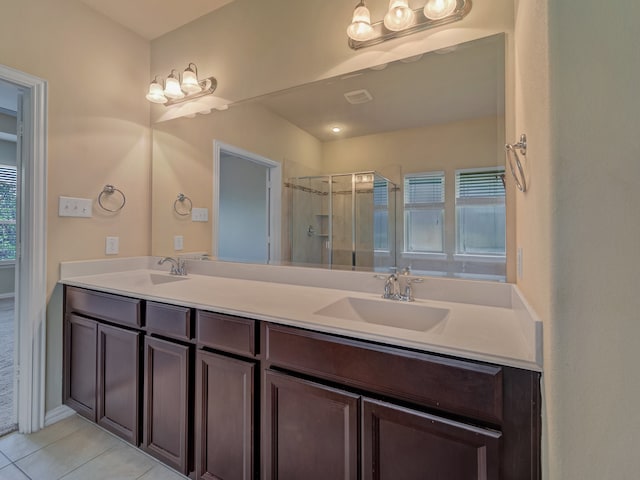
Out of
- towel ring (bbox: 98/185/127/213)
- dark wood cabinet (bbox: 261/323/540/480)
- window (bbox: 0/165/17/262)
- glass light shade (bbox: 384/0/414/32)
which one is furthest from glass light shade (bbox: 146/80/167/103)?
window (bbox: 0/165/17/262)

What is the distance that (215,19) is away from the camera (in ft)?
6.60

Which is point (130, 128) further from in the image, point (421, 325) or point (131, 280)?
point (421, 325)

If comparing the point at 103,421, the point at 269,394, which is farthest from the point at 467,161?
the point at 103,421

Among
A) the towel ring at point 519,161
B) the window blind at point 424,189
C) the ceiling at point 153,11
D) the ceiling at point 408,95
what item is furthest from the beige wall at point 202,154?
the towel ring at point 519,161

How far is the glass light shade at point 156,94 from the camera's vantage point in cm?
218

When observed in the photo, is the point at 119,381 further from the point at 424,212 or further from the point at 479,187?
the point at 479,187

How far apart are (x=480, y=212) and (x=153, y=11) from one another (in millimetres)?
2352

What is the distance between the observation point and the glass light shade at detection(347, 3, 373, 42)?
4.69 feet

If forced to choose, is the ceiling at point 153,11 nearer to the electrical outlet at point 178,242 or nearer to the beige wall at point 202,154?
the beige wall at point 202,154

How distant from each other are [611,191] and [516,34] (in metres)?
0.88

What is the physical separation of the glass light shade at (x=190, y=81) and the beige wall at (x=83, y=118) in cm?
50

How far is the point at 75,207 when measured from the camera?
6.33ft

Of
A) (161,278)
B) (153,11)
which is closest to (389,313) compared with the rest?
(161,278)

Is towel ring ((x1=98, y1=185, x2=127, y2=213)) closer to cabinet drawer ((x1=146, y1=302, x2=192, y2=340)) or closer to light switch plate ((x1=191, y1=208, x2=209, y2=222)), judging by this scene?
light switch plate ((x1=191, y1=208, x2=209, y2=222))
